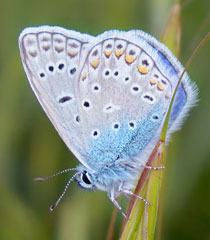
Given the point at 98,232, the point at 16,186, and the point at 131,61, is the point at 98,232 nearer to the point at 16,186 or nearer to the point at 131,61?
the point at 16,186

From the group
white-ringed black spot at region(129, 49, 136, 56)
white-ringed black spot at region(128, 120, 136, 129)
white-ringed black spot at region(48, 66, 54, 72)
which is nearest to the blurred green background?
white-ringed black spot at region(129, 49, 136, 56)

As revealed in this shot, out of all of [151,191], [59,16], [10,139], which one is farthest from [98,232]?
[59,16]

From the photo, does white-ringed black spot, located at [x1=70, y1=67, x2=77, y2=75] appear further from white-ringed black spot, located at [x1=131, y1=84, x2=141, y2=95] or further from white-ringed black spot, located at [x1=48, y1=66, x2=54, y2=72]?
white-ringed black spot, located at [x1=131, y1=84, x2=141, y2=95]

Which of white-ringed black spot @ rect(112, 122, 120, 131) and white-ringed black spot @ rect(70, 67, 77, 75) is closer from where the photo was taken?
white-ringed black spot @ rect(70, 67, 77, 75)

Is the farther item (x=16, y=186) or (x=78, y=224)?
(x=16, y=186)

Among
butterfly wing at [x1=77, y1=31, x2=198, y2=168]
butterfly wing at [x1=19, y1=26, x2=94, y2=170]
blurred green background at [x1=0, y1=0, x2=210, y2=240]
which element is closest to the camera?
butterfly wing at [x1=19, y1=26, x2=94, y2=170]

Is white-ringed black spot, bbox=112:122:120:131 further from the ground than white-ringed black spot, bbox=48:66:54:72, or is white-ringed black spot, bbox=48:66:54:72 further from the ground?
white-ringed black spot, bbox=48:66:54:72

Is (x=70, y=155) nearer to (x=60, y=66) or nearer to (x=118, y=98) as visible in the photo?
(x=118, y=98)

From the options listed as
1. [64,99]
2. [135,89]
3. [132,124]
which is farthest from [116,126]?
[64,99]
